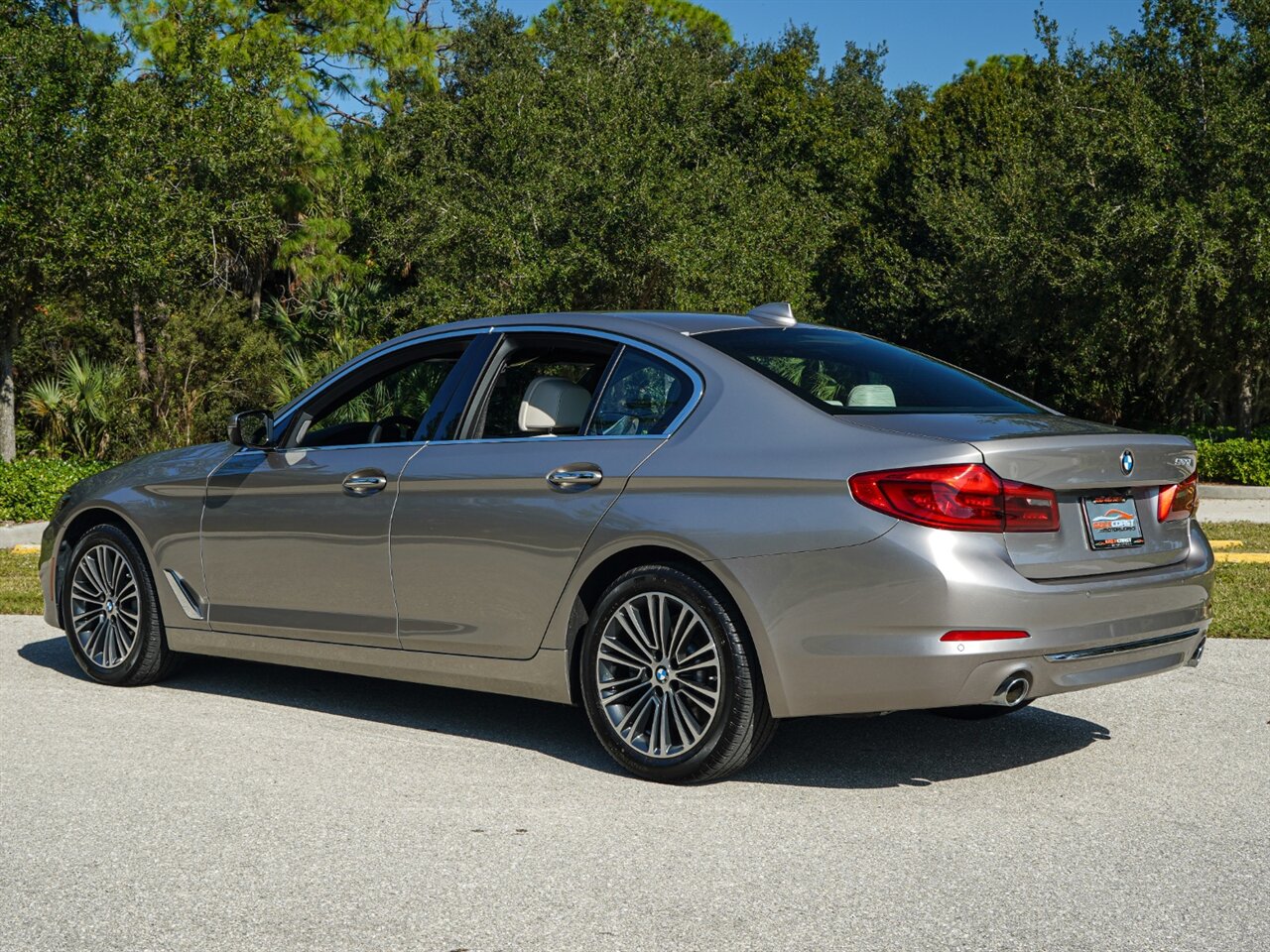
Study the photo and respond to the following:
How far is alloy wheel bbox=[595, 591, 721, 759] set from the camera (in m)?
5.18

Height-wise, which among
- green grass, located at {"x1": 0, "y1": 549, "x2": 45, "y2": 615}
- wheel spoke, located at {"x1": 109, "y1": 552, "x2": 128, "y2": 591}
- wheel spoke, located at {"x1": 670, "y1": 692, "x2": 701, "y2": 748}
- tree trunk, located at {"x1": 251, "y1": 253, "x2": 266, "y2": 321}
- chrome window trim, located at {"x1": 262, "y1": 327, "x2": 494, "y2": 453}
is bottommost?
wheel spoke, located at {"x1": 670, "y1": 692, "x2": 701, "y2": 748}

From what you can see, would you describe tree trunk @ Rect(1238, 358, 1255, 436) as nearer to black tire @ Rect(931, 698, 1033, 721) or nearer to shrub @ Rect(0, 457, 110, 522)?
shrub @ Rect(0, 457, 110, 522)

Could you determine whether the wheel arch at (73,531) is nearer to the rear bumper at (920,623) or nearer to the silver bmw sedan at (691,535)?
the silver bmw sedan at (691,535)

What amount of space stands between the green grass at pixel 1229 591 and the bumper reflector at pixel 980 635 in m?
4.24

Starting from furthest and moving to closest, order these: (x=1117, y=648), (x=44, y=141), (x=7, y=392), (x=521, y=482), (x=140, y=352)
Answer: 1. (x=140, y=352)
2. (x=7, y=392)
3. (x=44, y=141)
4. (x=521, y=482)
5. (x=1117, y=648)

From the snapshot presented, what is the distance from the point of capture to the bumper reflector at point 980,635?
4688 mm

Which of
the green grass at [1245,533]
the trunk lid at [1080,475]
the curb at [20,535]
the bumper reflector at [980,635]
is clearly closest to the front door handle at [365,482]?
the trunk lid at [1080,475]

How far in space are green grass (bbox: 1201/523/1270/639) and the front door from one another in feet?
13.9

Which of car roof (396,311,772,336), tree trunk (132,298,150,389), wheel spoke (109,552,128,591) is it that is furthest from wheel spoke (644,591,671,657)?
tree trunk (132,298,150,389)

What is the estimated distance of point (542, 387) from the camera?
5906 millimetres

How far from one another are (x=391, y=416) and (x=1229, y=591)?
6.20 m

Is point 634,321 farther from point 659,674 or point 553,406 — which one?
point 659,674

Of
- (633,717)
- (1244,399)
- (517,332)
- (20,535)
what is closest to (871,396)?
(633,717)

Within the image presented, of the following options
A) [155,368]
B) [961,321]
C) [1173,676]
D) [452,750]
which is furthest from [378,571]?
[961,321]
